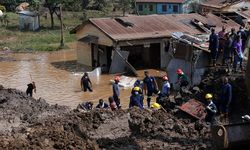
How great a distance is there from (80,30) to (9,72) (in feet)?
17.9

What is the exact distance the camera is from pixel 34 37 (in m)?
42.8

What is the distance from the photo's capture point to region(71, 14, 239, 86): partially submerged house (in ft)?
95.7

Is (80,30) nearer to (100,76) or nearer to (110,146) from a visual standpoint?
(100,76)

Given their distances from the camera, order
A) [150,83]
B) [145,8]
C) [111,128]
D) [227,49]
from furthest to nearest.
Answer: [145,8] < [227,49] < [150,83] < [111,128]

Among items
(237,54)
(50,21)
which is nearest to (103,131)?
(237,54)

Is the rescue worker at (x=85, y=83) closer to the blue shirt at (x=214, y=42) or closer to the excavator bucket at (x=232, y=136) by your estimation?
the blue shirt at (x=214, y=42)

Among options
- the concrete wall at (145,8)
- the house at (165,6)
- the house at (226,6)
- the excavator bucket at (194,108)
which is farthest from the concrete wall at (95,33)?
the concrete wall at (145,8)

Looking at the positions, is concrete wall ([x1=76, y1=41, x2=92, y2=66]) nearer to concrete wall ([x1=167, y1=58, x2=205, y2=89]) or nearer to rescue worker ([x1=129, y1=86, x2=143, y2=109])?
concrete wall ([x1=167, y1=58, x2=205, y2=89])

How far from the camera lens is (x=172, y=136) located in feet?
47.1

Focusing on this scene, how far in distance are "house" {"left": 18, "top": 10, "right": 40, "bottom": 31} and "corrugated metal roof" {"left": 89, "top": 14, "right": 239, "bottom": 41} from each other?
55.5 ft

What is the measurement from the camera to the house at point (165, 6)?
5750cm

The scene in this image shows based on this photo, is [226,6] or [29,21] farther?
[29,21]

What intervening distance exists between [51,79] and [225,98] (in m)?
→ 15.0

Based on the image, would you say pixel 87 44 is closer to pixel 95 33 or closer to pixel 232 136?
pixel 95 33
